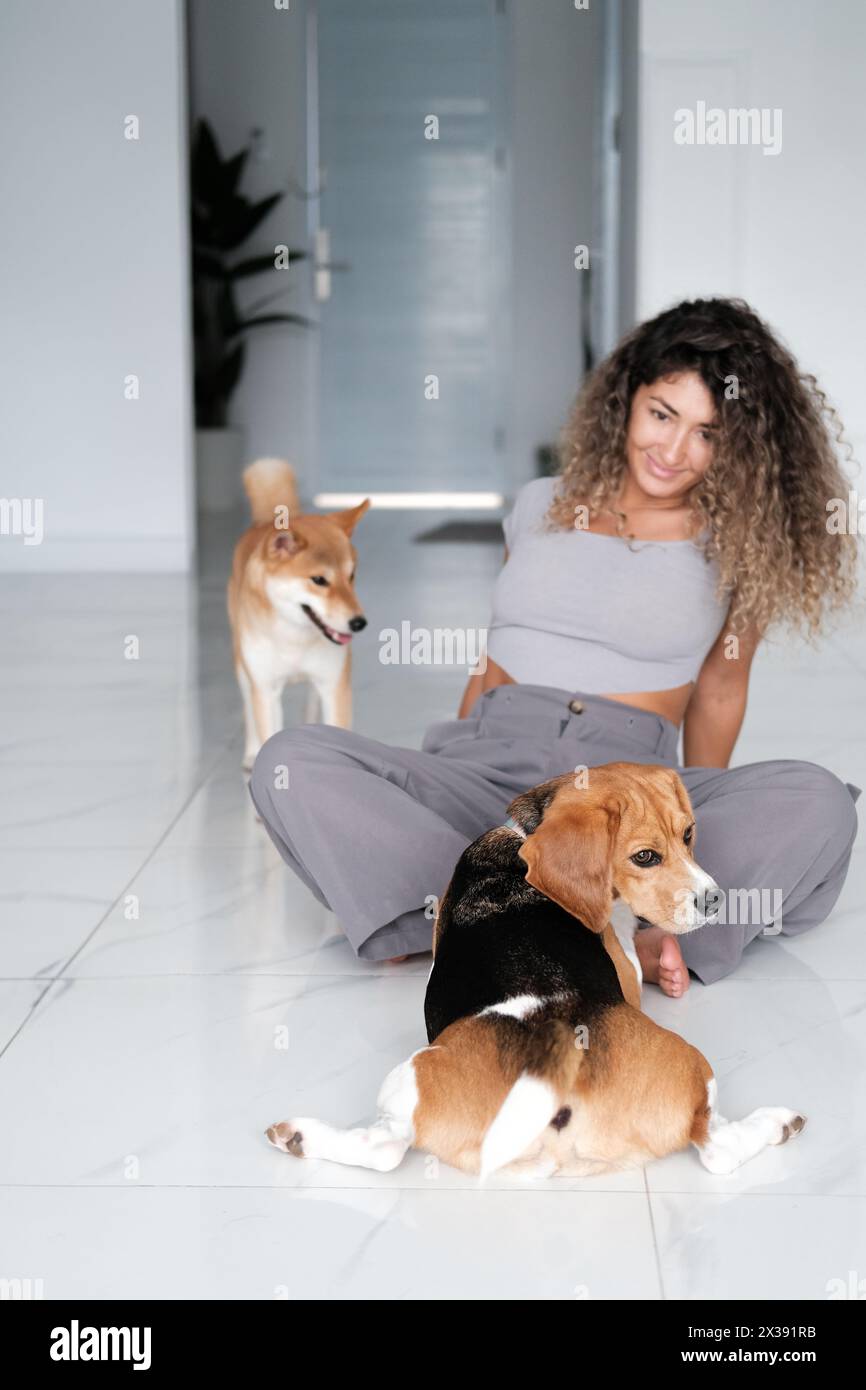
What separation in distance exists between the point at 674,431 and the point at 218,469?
6786mm

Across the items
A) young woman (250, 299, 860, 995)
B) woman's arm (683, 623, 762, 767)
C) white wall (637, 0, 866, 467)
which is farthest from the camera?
white wall (637, 0, 866, 467)

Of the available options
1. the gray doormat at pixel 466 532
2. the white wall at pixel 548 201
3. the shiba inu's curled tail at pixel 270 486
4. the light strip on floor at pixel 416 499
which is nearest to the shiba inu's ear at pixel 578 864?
the shiba inu's curled tail at pixel 270 486

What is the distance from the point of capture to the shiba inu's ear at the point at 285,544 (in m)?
2.95

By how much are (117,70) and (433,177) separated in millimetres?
3528

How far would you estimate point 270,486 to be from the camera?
3342 millimetres

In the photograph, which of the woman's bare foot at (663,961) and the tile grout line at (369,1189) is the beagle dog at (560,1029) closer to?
the tile grout line at (369,1189)

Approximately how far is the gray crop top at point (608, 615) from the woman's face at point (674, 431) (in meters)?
0.11

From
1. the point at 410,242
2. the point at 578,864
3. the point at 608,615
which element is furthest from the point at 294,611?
the point at 410,242

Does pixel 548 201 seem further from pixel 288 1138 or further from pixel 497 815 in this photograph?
pixel 288 1138

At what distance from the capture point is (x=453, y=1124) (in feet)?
5.11

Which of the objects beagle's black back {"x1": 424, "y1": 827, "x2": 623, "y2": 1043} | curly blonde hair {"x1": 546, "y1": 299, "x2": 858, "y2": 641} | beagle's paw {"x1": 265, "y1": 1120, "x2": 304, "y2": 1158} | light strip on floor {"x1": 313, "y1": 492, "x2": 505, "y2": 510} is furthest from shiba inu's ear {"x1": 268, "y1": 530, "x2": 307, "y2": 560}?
light strip on floor {"x1": 313, "y1": 492, "x2": 505, "y2": 510}

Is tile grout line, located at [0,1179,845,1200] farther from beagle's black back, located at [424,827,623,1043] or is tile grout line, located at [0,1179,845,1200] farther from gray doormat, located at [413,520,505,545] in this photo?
gray doormat, located at [413,520,505,545]

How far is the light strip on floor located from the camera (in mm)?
9453

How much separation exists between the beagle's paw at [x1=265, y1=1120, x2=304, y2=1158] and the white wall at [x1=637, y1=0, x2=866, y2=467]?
486cm
